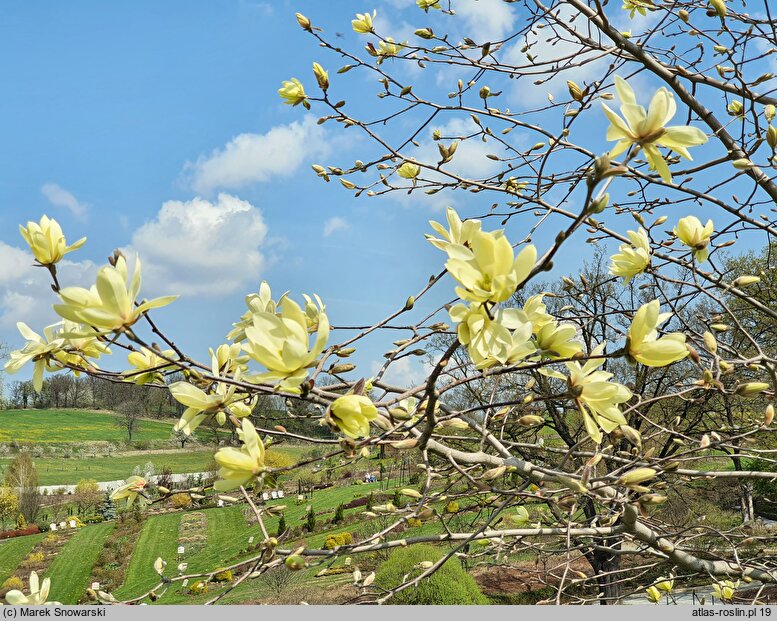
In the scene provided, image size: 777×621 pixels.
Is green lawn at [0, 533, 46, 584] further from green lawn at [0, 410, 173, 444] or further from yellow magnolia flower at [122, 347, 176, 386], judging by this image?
green lawn at [0, 410, 173, 444]

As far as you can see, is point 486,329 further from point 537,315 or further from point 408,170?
point 408,170

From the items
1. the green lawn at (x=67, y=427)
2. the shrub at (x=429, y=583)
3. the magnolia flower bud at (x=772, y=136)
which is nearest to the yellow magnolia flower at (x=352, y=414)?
the magnolia flower bud at (x=772, y=136)

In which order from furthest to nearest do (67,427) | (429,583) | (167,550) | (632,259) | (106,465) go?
1. (67,427)
2. (106,465)
3. (167,550)
4. (429,583)
5. (632,259)

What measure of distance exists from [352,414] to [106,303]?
0.33m

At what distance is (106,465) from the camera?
2264 cm

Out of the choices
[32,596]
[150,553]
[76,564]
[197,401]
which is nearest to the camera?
[197,401]

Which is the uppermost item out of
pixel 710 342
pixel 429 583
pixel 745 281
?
pixel 745 281

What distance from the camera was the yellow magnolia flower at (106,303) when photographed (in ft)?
2.14

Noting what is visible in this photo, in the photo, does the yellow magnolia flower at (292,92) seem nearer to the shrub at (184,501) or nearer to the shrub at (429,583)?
the shrub at (184,501)

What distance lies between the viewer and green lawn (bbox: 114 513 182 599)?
899 centimetres

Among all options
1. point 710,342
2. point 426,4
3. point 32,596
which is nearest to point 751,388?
point 710,342

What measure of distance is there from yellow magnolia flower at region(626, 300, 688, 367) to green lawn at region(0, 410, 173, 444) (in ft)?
100

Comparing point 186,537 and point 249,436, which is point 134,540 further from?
point 249,436

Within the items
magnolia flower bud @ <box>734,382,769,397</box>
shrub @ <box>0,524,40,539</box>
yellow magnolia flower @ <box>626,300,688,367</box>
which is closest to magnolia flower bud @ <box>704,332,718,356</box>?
magnolia flower bud @ <box>734,382,769,397</box>
